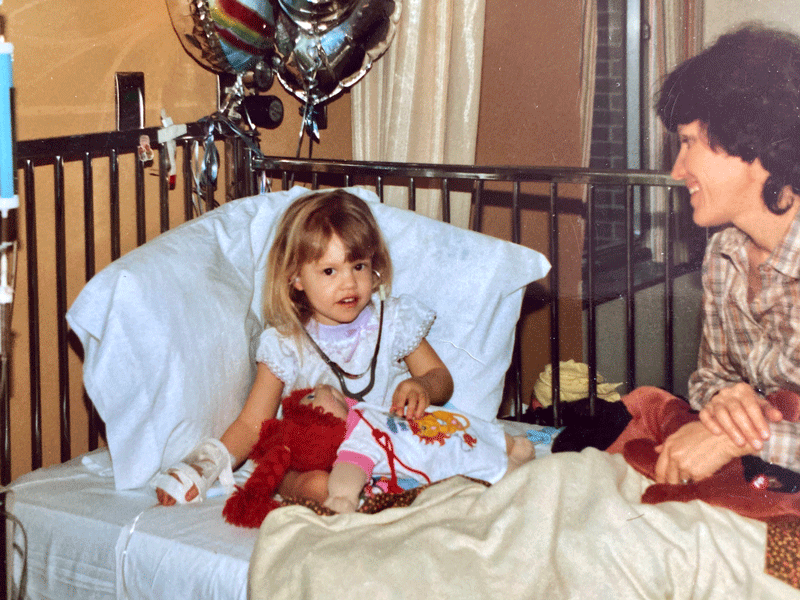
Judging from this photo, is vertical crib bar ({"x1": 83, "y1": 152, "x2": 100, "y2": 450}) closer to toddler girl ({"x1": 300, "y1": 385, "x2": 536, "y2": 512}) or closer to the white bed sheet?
the white bed sheet

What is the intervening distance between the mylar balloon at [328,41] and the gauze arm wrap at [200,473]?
956 millimetres

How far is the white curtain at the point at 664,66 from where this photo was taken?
116 centimetres

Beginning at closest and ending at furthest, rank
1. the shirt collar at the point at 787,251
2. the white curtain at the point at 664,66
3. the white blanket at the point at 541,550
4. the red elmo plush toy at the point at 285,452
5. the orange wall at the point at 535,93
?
the white blanket at the point at 541,550, the shirt collar at the point at 787,251, the red elmo plush toy at the point at 285,452, the white curtain at the point at 664,66, the orange wall at the point at 535,93

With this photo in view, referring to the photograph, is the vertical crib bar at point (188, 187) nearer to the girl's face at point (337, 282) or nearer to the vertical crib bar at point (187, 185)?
the vertical crib bar at point (187, 185)

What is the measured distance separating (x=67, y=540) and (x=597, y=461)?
0.71 metres

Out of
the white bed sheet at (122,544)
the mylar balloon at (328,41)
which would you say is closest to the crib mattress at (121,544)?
the white bed sheet at (122,544)

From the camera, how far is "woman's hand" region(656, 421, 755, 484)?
921 millimetres

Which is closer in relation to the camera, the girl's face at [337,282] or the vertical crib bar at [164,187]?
the girl's face at [337,282]

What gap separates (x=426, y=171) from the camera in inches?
61.8

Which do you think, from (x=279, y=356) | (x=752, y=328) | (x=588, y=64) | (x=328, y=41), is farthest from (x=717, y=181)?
(x=588, y=64)

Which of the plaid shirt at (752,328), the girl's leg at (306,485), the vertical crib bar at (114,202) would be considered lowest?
the girl's leg at (306,485)

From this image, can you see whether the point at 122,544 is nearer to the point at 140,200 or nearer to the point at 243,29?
the point at 140,200

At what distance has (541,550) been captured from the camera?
83cm

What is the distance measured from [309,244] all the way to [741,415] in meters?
0.67
